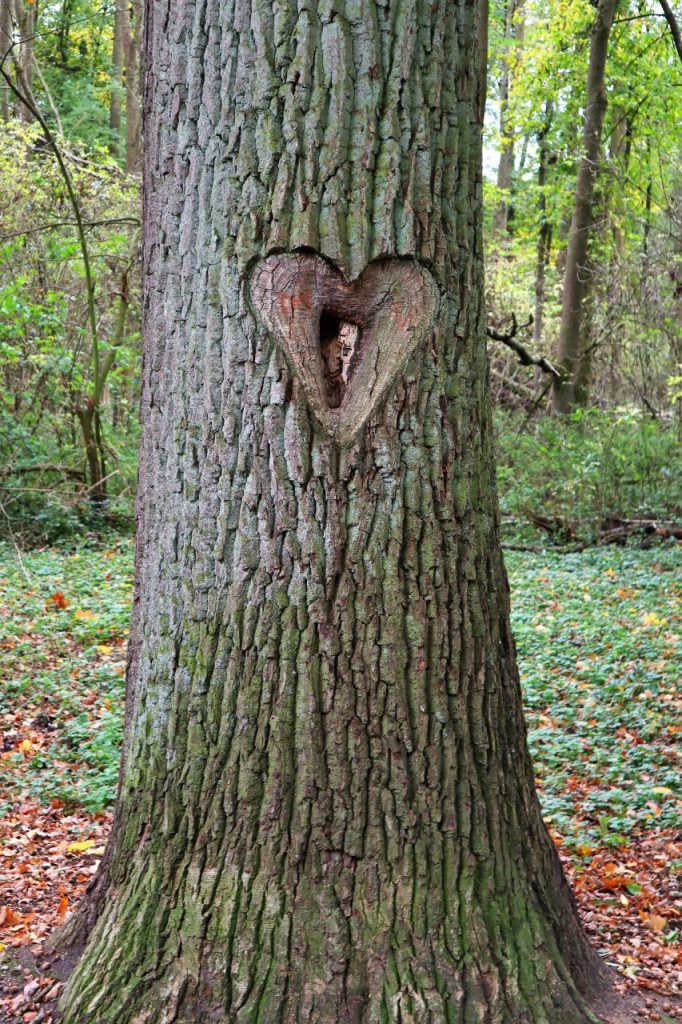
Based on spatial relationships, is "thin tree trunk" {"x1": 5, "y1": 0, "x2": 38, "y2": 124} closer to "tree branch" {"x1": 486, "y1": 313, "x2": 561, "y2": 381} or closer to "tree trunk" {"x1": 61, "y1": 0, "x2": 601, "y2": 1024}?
"tree branch" {"x1": 486, "y1": 313, "x2": 561, "y2": 381}

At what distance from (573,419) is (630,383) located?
5.68ft

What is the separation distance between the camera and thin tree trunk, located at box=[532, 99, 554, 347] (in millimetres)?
20047

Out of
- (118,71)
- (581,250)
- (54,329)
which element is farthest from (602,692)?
(118,71)

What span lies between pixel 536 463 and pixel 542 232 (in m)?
14.1

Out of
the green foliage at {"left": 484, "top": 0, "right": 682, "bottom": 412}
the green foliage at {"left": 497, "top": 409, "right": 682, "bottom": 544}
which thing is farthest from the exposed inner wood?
the green foliage at {"left": 484, "top": 0, "right": 682, "bottom": 412}

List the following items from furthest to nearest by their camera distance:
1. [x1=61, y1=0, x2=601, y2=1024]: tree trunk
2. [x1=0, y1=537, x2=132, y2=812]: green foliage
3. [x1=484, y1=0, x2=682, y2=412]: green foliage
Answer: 1. [x1=484, y1=0, x2=682, y2=412]: green foliage
2. [x1=0, y1=537, x2=132, y2=812]: green foliage
3. [x1=61, y1=0, x2=601, y2=1024]: tree trunk

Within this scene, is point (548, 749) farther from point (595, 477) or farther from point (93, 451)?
point (93, 451)

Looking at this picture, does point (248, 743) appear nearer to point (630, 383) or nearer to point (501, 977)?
point (501, 977)

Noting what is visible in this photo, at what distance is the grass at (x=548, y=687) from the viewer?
4.79 metres

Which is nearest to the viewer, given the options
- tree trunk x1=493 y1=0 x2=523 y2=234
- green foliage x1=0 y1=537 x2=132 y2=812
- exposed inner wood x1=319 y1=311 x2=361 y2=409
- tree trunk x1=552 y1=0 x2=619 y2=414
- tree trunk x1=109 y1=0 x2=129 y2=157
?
exposed inner wood x1=319 y1=311 x2=361 y2=409

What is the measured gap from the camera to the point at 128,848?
2.87 m

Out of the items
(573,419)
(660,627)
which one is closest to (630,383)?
(573,419)

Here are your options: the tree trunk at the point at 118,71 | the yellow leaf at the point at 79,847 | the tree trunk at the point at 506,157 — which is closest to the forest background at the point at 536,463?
the yellow leaf at the point at 79,847

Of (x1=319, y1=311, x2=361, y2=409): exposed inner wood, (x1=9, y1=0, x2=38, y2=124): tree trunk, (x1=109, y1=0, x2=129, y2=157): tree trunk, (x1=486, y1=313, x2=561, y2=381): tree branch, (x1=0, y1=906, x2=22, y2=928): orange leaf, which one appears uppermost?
(x1=109, y1=0, x2=129, y2=157): tree trunk
